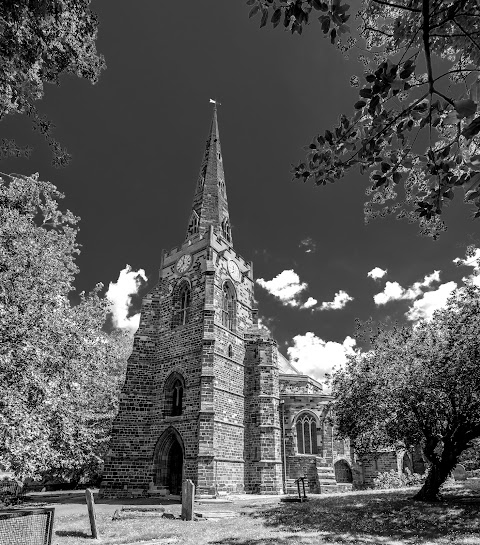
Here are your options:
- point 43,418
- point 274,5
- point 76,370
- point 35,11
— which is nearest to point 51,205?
point 76,370

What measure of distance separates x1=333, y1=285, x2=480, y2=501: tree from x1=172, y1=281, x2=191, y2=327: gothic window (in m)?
12.2

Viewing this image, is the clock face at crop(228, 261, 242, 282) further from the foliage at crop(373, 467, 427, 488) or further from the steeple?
the foliage at crop(373, 467, 427, 488)

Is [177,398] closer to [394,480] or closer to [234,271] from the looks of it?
[234,271]

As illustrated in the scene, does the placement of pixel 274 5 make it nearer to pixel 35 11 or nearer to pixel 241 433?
pixel 35 11

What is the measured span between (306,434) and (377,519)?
15.3 m

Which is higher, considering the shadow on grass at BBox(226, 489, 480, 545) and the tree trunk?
the tree trunk

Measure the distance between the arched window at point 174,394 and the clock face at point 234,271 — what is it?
836cm

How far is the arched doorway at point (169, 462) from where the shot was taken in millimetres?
21594

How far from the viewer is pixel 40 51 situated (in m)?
6.00

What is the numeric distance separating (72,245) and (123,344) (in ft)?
72.3

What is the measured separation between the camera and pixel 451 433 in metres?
14.4

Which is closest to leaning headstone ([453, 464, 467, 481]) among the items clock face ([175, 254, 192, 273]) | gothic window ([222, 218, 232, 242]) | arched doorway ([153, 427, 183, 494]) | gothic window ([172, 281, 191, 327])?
arched doorway ([153, 427, 183, 494])

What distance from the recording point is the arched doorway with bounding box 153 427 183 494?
70.8ft

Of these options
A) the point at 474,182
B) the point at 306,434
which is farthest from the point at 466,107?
Answer: the point at 306,434
